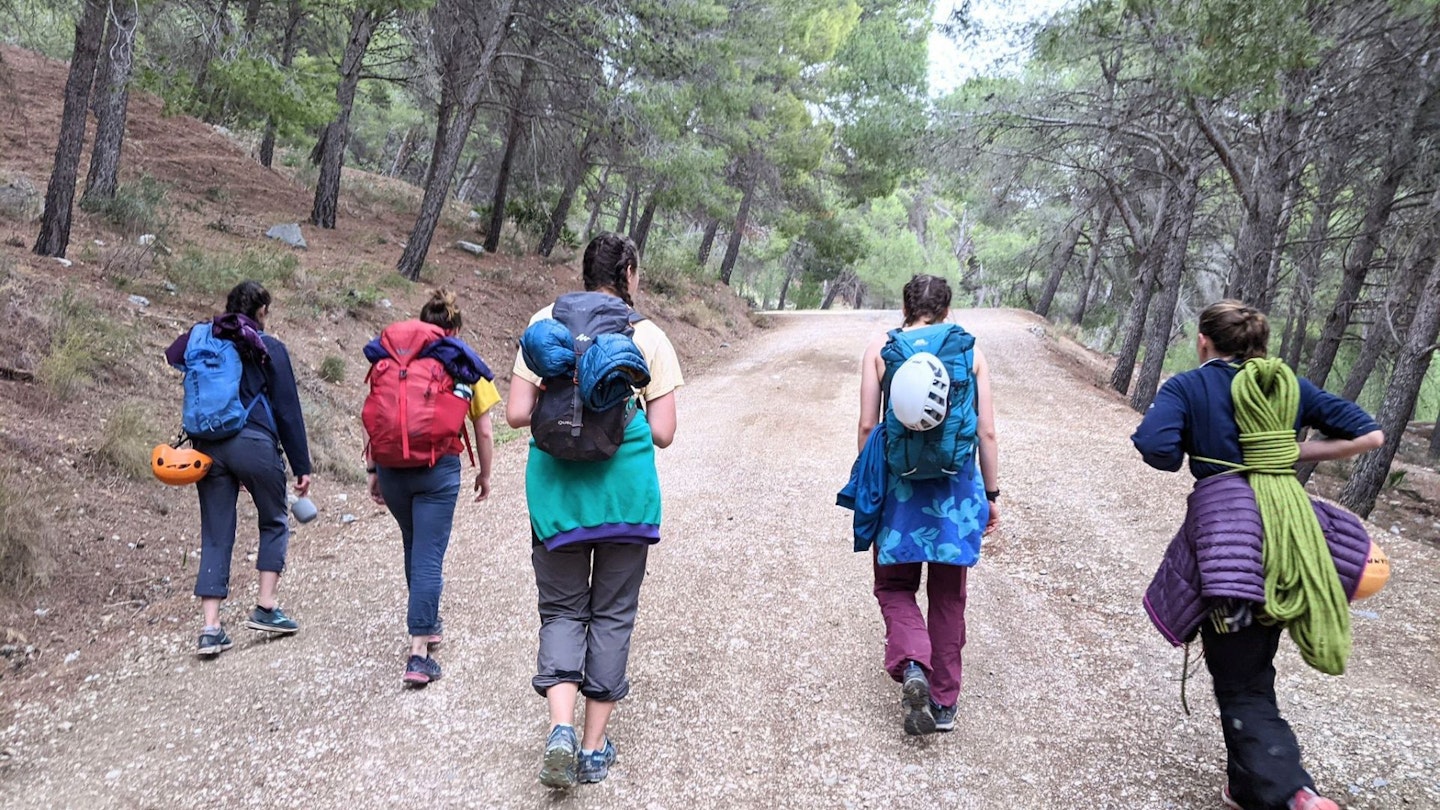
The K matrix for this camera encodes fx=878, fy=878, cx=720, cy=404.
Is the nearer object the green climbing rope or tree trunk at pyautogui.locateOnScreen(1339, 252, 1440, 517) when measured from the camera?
the green climbing rope

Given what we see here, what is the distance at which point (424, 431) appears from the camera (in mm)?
3783

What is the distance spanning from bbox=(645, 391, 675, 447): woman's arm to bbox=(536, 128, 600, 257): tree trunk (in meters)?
12.6

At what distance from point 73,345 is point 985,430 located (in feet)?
22.3

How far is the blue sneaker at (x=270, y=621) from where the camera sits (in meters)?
4.47

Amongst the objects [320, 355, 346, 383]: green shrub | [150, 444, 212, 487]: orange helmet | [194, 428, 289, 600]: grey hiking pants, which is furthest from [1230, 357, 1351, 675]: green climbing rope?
[320, 355, 346, 383]: green shrub

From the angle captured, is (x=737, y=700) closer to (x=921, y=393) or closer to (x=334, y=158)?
(x=921, y=393)

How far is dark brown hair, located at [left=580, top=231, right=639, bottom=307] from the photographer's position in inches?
130

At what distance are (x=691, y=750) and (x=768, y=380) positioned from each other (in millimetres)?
10307

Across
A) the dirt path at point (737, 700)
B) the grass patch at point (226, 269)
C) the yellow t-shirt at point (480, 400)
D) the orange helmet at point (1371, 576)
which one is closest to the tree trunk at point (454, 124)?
the grass patch at point (226, 269)

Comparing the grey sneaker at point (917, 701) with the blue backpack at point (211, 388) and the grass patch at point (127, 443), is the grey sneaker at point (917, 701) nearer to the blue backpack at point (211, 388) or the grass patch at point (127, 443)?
the blue backpack at point (211, 388)

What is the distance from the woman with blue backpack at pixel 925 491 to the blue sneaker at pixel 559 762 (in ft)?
4.49

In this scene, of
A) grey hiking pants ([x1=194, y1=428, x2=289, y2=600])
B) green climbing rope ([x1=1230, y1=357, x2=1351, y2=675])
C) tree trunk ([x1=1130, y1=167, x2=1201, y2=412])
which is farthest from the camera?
tree trunk ([x1=1130, y1=167, x2=1201, y2=412])

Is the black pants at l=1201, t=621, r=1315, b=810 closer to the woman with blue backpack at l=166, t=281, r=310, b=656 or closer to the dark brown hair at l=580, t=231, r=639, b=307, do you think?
the dark brown hair at l=580, t=231, r=639, b=307

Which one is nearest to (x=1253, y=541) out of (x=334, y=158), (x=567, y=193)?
(x=334, y=158)
